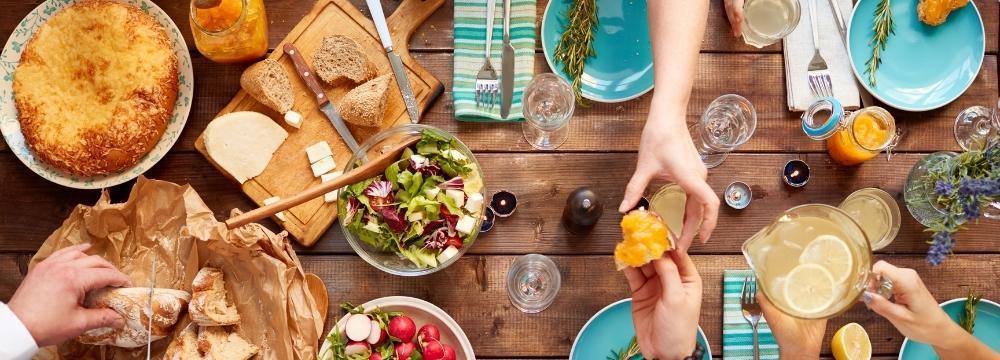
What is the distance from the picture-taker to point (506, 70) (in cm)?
233

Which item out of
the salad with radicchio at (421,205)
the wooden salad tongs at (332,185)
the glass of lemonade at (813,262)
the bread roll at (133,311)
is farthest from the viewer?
the salad with radicchio at (421,205)

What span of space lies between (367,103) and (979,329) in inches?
85.4

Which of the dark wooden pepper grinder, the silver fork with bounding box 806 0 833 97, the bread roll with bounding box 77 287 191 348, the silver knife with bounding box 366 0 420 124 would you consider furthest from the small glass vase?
the bread roll with bounding box 77 287 191 348

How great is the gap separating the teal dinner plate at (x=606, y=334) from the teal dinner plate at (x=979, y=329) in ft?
2.25

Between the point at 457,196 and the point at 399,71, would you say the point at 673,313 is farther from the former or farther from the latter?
the point at 399,71

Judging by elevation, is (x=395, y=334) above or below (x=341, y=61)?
below

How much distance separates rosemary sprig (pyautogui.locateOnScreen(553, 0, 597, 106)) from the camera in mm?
2314

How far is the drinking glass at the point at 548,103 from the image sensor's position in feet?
7.52

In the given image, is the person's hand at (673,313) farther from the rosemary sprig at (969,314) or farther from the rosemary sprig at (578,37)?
the rosemary sprig at (969,314)

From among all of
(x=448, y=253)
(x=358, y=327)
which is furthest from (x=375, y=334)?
(x=448, y=253)

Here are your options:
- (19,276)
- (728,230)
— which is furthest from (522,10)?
(19,276)

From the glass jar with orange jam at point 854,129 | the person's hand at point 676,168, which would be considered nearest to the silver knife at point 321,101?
the person's hand at point 676,168

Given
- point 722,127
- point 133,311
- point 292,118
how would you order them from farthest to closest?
point 722,127 < point 292,118 < point 133,311

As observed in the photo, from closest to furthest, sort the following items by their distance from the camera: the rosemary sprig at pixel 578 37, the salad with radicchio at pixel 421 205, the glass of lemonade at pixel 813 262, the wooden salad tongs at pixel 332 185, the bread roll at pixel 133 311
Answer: the glass of lemonade at pixel 813 262
the wooden salad tongs at pixel 332 185
the bread roll at pixel 133 311
the salad with radicchio at pixel 421 205
the rosemary sprig at pixel 578 37
